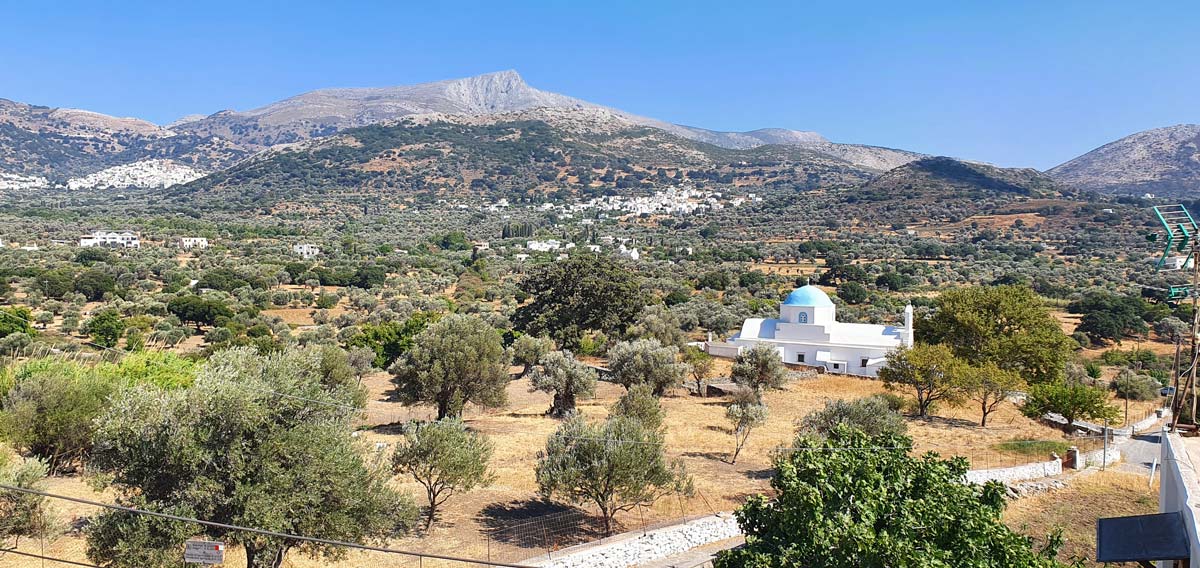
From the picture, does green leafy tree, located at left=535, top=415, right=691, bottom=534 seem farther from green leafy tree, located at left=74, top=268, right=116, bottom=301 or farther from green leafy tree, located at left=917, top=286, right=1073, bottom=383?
green leafy tree, located at left=74, top=268, right=116, bottom=301

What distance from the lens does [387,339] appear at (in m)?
39.8

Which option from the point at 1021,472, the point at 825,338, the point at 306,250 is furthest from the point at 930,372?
the point at 306,250

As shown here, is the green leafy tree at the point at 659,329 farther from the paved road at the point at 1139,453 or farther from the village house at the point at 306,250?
the village house at the point at 306,250

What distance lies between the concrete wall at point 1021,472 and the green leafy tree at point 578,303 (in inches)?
959

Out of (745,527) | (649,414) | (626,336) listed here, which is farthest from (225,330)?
(745,527)

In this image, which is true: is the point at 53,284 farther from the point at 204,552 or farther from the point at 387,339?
the point at 204,552

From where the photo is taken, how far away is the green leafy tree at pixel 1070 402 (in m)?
24.5

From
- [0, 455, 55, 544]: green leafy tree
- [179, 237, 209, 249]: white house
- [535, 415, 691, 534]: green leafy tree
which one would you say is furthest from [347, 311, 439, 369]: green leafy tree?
[179, 237, 209, 249]: white house

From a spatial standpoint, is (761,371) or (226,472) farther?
(761,371)

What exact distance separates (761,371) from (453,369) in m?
15.2

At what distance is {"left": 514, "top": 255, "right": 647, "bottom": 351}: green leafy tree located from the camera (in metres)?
40.6

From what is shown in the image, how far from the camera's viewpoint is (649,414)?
21.9 meters

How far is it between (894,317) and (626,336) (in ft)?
81.3

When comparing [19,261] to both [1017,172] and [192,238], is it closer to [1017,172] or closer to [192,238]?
[192,238]
